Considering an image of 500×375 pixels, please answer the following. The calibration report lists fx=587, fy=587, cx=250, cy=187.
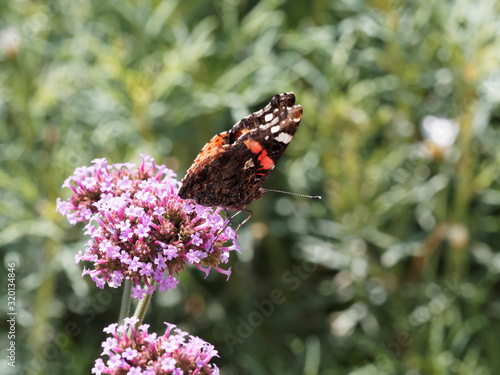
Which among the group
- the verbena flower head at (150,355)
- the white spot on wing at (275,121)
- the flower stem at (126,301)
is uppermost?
the white spot on wing at (275,121)

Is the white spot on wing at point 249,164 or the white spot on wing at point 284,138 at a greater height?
the white spot on wing at point 284,138

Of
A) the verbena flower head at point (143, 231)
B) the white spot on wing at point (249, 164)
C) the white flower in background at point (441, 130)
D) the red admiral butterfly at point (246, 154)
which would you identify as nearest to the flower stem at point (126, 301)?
the verbena flower head at point (143, 231)

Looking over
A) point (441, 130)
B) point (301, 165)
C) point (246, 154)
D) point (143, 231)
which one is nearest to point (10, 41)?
point (301, 165)

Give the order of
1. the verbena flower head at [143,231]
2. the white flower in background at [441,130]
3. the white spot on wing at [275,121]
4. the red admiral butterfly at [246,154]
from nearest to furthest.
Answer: the verbena flower head at [143,231]
the red admiral butterfly at [246,154]
the white spot on wing at [275,121]
the white flower in background at [441,130]

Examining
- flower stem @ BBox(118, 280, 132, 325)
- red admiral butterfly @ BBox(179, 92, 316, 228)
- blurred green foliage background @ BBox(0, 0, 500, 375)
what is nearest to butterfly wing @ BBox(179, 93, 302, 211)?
red admiral butterfly @ BBox(179, 92, 316, 228)

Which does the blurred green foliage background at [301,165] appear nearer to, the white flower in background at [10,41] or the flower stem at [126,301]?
the white flower in background at [10,41]

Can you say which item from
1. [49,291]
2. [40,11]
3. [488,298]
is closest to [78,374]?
[49,291]

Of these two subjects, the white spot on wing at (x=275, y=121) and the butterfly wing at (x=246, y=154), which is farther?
the white spot on wing at (x=275, y=121)

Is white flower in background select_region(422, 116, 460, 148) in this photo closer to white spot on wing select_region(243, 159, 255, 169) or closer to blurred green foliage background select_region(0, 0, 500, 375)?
blurred green foliage background select_region(0, 0, 500, 375)
